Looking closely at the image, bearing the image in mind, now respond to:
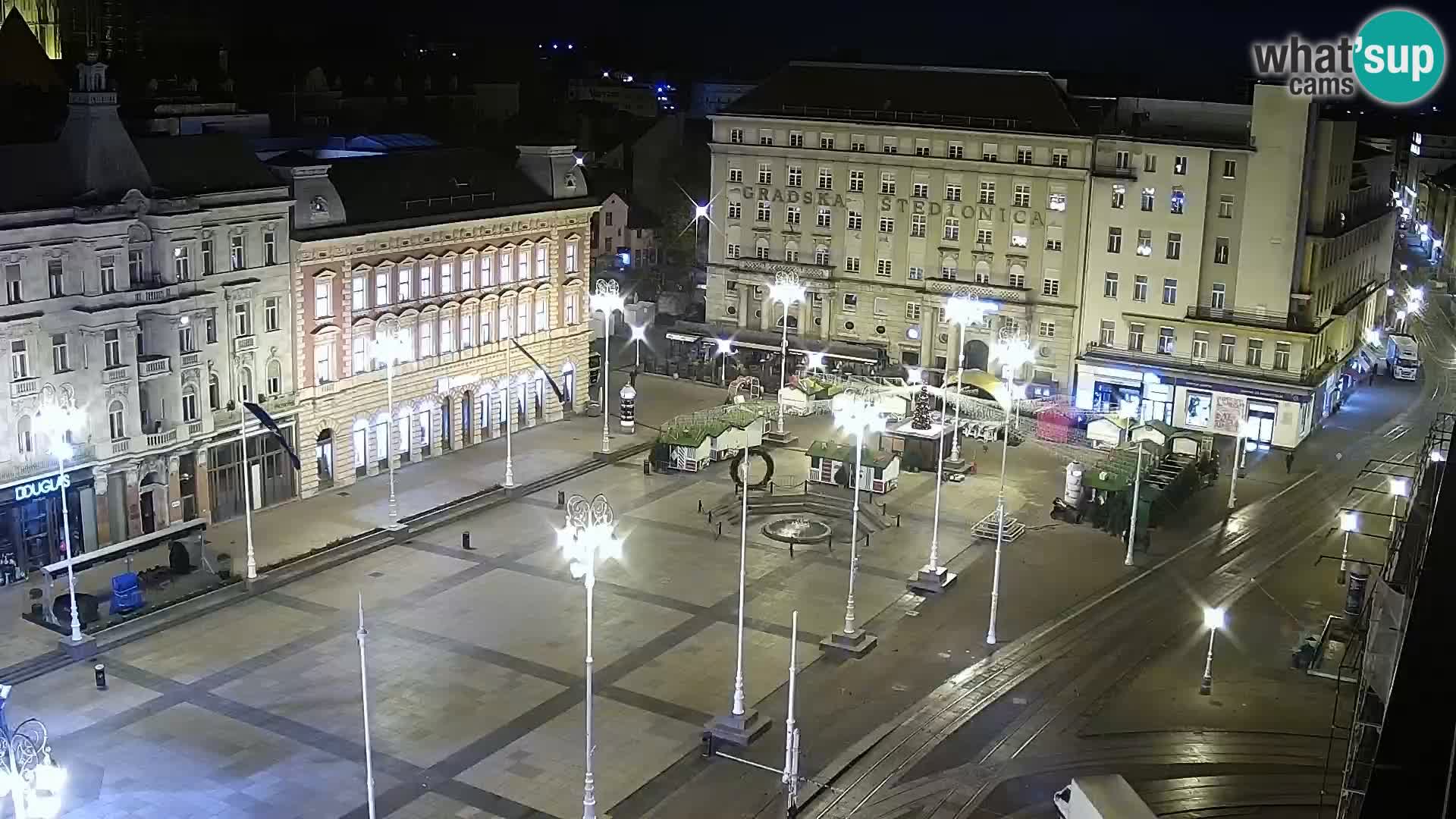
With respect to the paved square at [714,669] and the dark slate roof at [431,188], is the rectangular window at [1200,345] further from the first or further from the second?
the paved square at [714,669]

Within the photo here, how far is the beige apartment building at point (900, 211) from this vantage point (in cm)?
8762

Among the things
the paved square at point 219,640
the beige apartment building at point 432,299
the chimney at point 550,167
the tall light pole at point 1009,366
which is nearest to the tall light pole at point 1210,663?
the tall light pole at point 1009,366

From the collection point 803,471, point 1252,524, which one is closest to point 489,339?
point 803,471

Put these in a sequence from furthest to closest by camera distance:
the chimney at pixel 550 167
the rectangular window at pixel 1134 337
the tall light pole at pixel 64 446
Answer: the rectangular window at pixel 1134 337, the chimney at pixel 550 167, the tall light pole at pixel 64 446

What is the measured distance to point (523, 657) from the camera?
159 feet

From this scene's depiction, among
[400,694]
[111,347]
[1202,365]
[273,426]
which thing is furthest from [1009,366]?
[111,347]

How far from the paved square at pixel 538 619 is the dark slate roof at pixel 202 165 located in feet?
67.1

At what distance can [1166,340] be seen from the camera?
84.0 metres

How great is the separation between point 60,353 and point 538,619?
21.4 metres

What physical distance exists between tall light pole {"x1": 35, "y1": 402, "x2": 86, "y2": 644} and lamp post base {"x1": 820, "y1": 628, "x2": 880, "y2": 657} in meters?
25.6

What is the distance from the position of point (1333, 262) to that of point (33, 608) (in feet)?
233

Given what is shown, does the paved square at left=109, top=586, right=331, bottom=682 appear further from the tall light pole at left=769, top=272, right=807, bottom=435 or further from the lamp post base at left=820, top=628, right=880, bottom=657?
the tall light pole at left=769, top=272, right=807, bottom=435

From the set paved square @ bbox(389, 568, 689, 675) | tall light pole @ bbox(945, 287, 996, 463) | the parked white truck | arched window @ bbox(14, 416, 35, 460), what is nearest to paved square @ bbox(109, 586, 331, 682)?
paved square @ bbox(389, 568, 689, 675)

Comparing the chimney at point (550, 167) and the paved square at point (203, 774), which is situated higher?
the chimney at point (550, 167)
